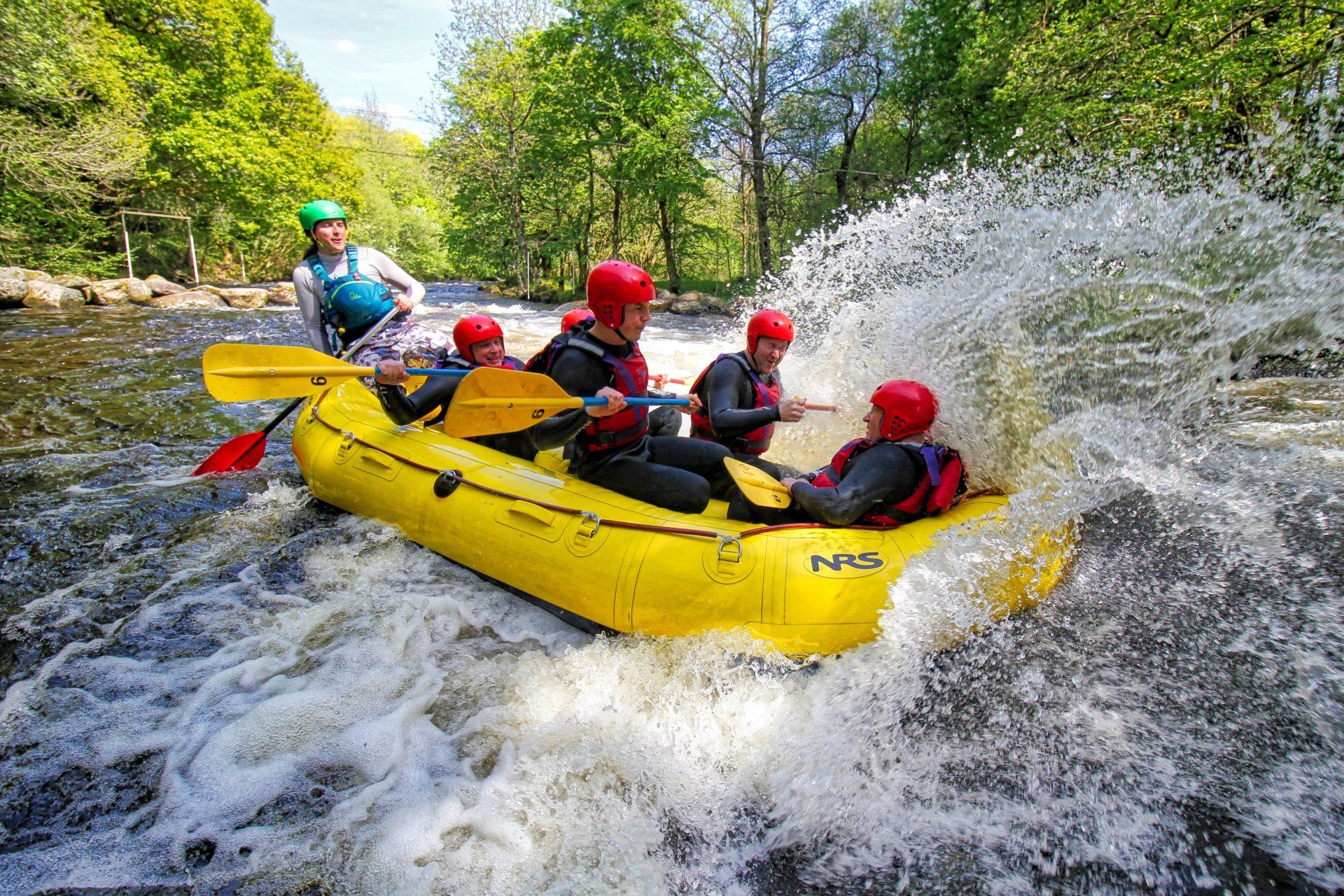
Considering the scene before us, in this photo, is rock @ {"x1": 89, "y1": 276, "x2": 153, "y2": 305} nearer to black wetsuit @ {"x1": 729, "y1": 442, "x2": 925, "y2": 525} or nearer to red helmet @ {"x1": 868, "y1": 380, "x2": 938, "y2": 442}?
black wetsuit @ {"x1": 729, "y1": 442, "x2": 925, "y2": 525}

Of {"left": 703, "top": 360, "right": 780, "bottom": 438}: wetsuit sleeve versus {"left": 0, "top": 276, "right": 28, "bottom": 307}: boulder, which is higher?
{"left": 0, "top": 276, "right": 28, "bottom": 307}: boulder

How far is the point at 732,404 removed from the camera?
367 cm

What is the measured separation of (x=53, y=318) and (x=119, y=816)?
15721mm

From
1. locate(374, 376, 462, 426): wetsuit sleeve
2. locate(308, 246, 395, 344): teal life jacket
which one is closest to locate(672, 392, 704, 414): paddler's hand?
locate(374, 376, 462, 426): wetsuit sleeve

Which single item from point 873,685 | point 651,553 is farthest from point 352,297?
point 873,685

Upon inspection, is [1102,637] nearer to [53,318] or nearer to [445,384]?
[445,384]

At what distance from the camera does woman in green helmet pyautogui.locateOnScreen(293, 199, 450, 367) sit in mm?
4914

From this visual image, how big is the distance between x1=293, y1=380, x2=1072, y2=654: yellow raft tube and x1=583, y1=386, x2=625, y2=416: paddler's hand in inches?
18.2

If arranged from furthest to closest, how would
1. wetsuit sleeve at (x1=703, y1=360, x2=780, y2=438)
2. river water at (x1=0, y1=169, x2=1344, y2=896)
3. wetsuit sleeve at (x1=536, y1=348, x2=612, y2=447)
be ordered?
1. wetsuit sleeve at (x1=703, y1=360, x2=780, y2=438)
2. wetsuit sleeve at (x1=536, y1=348, x2=612, y2=447)
3. river water at (x1=0, y1=169, x2=1344, y2=896)

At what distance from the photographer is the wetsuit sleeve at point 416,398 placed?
4215 mm

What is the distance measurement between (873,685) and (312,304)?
476 centimetres

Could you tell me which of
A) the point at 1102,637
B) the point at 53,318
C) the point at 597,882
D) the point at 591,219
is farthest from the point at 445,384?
the point at 591,219

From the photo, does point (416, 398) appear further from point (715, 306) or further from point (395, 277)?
point (715, 306)

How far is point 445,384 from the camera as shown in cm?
454
